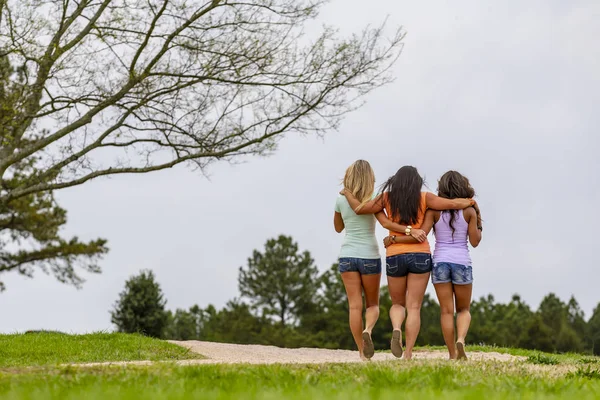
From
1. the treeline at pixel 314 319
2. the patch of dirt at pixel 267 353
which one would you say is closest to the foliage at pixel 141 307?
the patch of dirt at pixel 267 353

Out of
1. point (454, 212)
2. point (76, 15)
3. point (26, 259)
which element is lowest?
point (454, 212)

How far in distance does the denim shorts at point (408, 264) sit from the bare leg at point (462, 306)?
0.52m

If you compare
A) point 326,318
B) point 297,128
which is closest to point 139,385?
point 297,128

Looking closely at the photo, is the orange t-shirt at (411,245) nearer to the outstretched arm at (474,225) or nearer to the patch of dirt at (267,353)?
the outstretched arm at (474,225)

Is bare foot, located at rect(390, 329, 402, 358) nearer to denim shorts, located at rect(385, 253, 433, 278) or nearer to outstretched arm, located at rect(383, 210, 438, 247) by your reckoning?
denim shorts, located at rect(385, 253, 433, 278)

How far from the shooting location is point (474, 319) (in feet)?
153

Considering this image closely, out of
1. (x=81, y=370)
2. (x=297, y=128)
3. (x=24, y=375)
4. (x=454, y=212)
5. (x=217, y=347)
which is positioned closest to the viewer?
(x=24, y=375)

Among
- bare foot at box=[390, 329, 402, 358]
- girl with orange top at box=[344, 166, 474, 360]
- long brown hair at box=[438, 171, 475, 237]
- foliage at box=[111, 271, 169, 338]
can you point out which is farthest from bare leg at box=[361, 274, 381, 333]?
foliage at box=[111, 271, 169, 338]

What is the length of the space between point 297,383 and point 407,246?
346 centimetres

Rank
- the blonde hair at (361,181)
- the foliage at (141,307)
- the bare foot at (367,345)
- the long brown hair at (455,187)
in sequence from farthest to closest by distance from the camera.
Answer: the foliage at (141,307) < the long brown hair at (455,187) < the blonde hair at (361,181) < the bare foot at (367,345)

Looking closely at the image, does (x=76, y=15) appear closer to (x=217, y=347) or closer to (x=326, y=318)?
(x=217, y=347)

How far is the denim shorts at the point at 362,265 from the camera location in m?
9.05

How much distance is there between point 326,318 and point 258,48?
1038 inches

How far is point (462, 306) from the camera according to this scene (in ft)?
30.5
